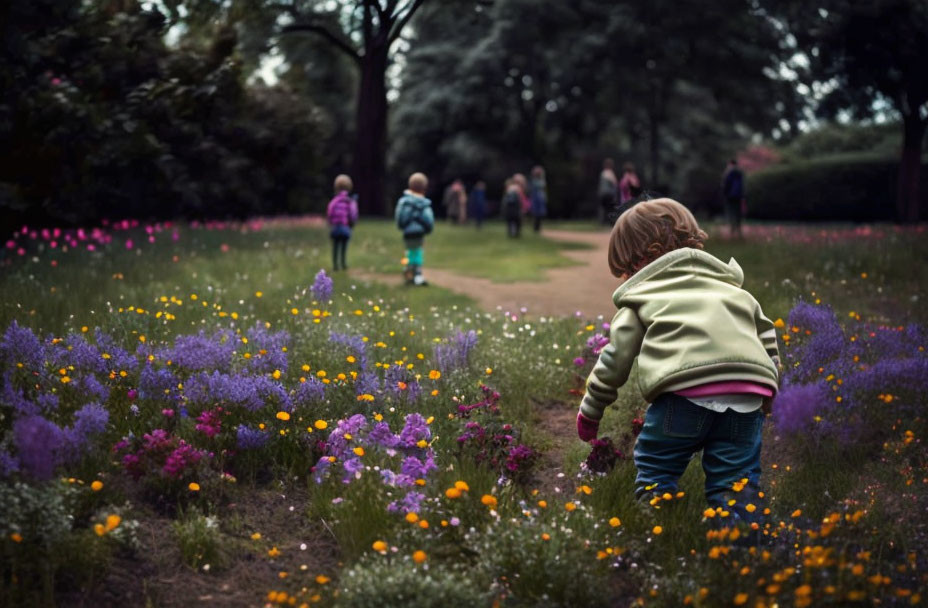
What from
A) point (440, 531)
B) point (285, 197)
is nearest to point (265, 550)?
point (440, 531)

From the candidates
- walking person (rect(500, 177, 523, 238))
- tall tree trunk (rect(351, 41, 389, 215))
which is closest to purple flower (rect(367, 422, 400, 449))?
walking person (rect(500, 177, 523, 238))

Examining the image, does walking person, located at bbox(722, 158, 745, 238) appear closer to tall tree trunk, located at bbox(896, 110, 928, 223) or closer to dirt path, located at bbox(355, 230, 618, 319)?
dirt path, located at bbox(355, 230, 618, 319)

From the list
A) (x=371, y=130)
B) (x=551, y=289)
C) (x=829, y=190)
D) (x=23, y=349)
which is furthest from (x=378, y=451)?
(x=829, y=190)

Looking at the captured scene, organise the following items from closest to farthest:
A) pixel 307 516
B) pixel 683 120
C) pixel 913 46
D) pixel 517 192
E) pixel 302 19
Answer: pixel 307 516 < pixel 913 46 < pixel 517 192 < pixel 302 19 < pixel 683 120

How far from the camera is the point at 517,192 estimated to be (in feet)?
68.6

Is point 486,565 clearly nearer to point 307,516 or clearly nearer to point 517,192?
point 307,516

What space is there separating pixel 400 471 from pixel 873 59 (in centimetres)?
1937

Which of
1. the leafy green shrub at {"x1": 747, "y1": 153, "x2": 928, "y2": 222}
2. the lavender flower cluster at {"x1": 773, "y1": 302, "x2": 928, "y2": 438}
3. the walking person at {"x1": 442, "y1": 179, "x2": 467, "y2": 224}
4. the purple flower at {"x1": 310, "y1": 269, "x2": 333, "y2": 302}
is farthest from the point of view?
the walking person at {"x1": 442, "y1": 179, "x2": 467, "y2": 224}

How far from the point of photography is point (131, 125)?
43.5ft

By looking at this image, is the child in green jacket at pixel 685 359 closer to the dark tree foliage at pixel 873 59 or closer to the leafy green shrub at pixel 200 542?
the leafy green shrub at pixel 200 542

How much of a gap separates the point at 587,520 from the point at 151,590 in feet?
6.26

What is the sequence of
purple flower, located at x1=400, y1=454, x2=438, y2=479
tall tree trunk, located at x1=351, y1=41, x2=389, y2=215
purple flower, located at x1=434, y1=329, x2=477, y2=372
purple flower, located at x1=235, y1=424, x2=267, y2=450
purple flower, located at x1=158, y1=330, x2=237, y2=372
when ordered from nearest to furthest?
purple flower, located at x1=400, y1=454, x2=438, y2=479, purple flower, located at x1=235, y1=424, x2=267, y2=450, purple flower, located at x1=158, y1=330, x2=237, y2=372, purple flower, located at x1=434, y1=329, x2=477, y2=372, tall tree trunk, located at x1=351, y1=41, x2=389, y2=215

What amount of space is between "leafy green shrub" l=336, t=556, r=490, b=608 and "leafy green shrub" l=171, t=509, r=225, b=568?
2.72ft

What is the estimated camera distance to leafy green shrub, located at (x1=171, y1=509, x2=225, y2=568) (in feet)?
13.3
